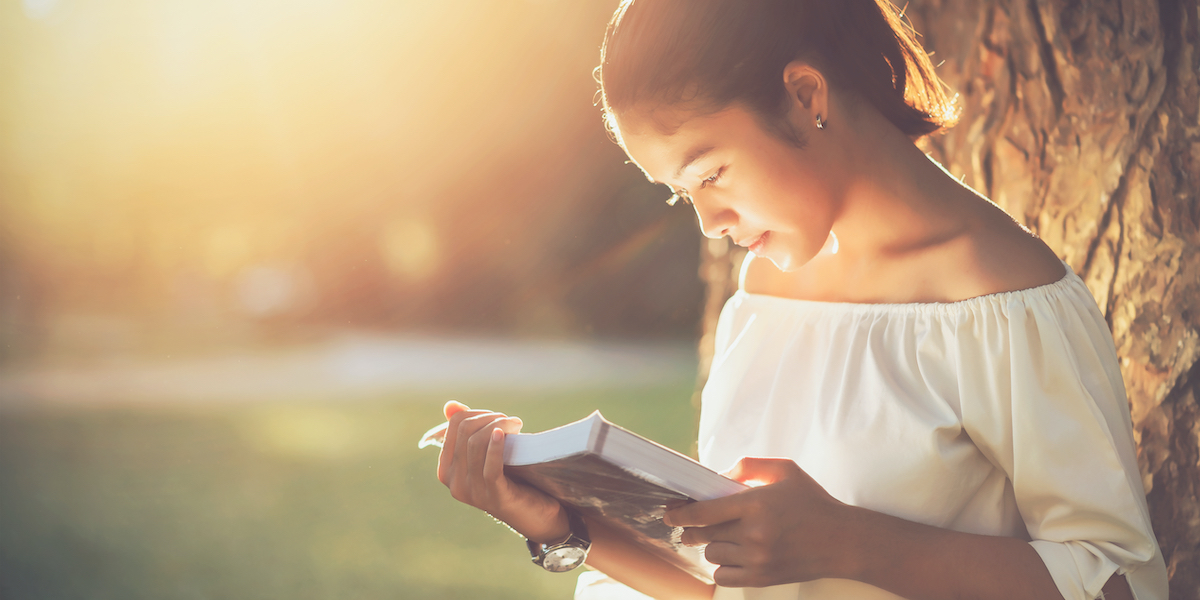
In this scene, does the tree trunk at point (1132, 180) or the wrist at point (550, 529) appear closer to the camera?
the wrist at point (550, 529)

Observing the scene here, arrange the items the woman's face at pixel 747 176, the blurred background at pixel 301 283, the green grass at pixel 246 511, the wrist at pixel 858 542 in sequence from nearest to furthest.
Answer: the wrist at pixel 858 542
the woman's face at pixel 747 176
the green grass at pixel 246 511
the blurred background at pixel 301 283

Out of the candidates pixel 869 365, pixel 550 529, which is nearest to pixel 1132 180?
pixel 869 365

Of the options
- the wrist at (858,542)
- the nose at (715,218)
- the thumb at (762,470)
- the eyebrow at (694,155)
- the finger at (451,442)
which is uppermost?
the eyebrow at (694,155)

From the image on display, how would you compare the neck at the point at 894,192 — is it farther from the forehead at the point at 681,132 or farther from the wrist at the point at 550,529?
the wrist at the point at 550,529

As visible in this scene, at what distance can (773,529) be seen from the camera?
0.72 m

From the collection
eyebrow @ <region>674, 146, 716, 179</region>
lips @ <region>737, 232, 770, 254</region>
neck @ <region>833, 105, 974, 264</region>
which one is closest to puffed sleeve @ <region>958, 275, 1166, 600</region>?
neck @ <region>833, 105, 974, 264</region>

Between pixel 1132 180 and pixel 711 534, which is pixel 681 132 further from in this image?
pixel 1132 180

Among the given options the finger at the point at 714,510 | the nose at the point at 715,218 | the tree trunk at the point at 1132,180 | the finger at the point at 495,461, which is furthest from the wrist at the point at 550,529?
the tree trunk at the point at 1132,180

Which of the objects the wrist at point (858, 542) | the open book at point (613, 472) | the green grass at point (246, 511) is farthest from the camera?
the green grass at point (246, 511)

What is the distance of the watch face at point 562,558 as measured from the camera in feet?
3.06

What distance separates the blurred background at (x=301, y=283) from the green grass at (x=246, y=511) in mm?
18

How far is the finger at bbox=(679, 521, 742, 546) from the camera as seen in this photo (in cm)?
74

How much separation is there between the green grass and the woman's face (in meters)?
2.82

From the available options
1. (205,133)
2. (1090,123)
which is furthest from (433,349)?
(1090,123)
